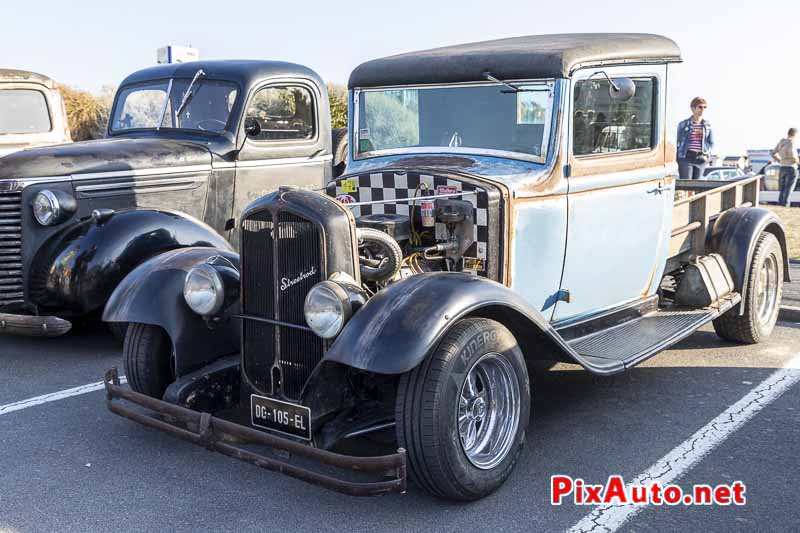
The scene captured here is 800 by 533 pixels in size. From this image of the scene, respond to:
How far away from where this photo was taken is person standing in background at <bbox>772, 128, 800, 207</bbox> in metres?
16.2

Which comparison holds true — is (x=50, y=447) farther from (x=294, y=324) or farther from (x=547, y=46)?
(x=547, y=46)

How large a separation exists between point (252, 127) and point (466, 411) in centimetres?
414

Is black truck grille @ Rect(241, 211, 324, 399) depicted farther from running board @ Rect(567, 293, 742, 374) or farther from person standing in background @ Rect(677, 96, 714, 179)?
person standing in background @ Rect(677, 96, 714, 179)

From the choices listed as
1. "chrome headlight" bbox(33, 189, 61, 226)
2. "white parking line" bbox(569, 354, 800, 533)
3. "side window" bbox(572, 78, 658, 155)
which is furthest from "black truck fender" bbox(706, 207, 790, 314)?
"chrome headlight" bbox(33, 189, 61, 226)

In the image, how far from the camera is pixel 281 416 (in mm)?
3352

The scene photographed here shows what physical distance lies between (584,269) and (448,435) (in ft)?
5.84

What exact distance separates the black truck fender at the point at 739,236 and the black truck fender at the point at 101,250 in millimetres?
3407

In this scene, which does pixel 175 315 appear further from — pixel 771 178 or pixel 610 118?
pixel 771 178

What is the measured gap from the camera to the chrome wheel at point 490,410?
3.47 meters

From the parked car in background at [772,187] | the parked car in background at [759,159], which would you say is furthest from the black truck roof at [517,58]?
the parked car in background at [759,159]

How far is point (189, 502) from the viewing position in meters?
3.42

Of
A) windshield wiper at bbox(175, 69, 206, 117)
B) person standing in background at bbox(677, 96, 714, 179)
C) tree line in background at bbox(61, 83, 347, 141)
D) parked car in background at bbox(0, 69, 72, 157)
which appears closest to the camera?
windshield wiper at bbox(175, 69, 206, 117)

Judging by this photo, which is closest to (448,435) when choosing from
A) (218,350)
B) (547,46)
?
(218,350)

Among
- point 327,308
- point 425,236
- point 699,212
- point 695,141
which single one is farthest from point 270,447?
point 695,141
